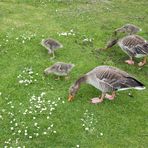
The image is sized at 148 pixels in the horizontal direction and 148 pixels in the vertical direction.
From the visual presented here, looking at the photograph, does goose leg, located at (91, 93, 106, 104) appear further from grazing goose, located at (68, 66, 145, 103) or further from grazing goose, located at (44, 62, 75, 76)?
grazing goose, located at (44, 62, 75, 76)

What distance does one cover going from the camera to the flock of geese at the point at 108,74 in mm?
10906

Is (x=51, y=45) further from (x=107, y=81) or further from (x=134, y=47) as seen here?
(x=107, y=81)

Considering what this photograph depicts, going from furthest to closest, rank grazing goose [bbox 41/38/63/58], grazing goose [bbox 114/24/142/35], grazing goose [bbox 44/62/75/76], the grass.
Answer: grazing goose [bbox 114/24/142/35], grazing goose [bbox 41/38/63/58], grazing goose [bbox 44/62/75/76], the grass

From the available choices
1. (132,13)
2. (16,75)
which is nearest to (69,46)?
(16,75)

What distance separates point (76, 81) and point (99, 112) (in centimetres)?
115

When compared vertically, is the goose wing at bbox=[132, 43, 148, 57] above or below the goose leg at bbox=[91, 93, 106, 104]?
above

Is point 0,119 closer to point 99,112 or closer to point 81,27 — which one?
point 99,112

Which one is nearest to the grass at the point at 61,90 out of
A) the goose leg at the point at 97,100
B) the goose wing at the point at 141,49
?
the goose leg at the point at 97,100

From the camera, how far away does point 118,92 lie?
12.0 m

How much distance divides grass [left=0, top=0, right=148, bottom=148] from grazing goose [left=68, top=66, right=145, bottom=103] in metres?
0.31

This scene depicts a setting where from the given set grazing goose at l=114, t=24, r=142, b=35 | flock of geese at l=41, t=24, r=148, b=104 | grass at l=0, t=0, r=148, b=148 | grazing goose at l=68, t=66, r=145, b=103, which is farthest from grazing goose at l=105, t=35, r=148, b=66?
grazing goose at l=68, t=66, r=145, b=103

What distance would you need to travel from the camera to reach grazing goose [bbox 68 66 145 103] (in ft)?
35.5

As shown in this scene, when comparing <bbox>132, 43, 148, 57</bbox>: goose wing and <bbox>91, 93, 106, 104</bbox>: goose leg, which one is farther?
<bbox>132, 43, 148, 57</bbox>: goose wing

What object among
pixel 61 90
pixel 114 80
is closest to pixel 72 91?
pixel 61 90
